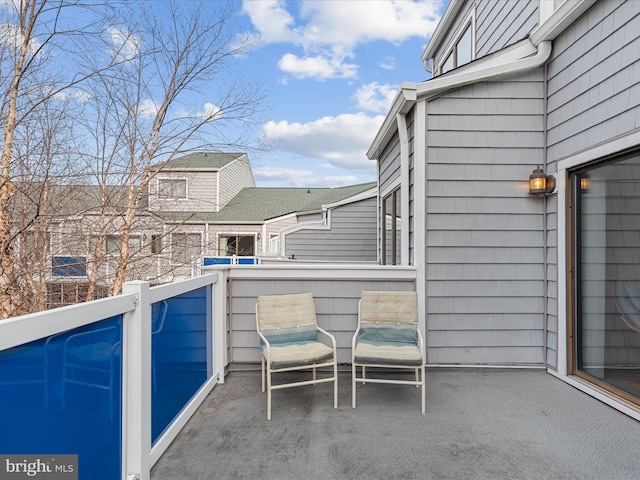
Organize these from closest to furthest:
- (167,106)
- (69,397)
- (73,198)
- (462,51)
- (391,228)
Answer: (69,397) → (391,228) → (73,198) → (167,106) → (462,51)

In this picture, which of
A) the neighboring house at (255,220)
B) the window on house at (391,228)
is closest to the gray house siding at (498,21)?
the window on house at (391,228)

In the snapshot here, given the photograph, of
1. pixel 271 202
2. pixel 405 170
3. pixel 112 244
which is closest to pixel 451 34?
pixel 405 170

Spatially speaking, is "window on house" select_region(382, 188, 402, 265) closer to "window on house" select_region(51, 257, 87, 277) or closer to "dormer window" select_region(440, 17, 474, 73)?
"dormer window" select_region(440, 17, 474, 73)

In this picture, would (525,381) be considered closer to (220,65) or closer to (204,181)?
(220,65)

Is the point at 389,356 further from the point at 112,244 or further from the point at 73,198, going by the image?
the point at 112,244

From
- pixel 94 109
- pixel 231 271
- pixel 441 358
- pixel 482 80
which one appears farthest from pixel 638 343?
pixel 94 109

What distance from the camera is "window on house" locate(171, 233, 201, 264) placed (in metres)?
6.84

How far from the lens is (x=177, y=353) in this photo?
235cm

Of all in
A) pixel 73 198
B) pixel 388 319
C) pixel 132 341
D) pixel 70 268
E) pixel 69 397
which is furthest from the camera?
pixel 70 268

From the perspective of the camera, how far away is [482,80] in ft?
11.3

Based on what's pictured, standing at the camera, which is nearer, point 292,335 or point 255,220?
point 292,335

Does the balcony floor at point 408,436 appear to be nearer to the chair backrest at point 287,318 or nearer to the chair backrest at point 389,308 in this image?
the chair backrest at point 287,318

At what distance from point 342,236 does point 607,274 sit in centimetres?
768

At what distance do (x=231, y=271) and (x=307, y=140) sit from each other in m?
21.1
